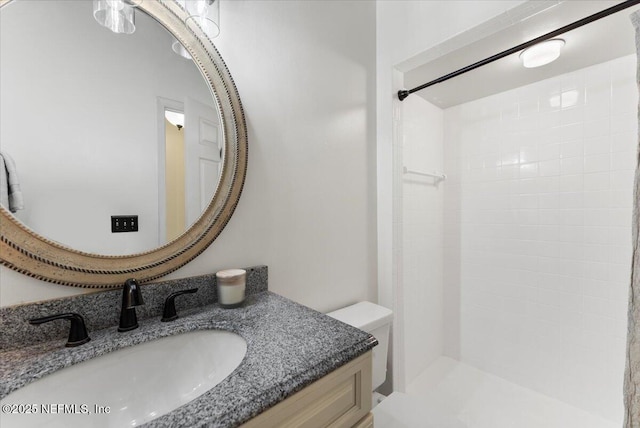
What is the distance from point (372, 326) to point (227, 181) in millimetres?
953

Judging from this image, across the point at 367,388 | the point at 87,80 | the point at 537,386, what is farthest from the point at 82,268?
the point at 537,386

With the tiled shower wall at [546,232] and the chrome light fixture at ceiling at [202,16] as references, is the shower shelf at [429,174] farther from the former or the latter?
the chrome light fixture at ceiling at [202,16]

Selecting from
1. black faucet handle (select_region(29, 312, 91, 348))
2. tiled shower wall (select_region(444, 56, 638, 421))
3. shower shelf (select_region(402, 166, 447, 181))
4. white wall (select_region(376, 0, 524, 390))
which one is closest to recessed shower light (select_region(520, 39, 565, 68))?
tiled shower wall (select_region(444, 56, 638, 421))

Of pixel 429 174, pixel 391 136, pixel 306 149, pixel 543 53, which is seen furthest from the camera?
pixel 429 174

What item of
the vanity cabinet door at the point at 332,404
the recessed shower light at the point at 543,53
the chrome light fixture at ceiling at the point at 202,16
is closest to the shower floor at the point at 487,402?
the vanity cabinet door at the point at 332,404

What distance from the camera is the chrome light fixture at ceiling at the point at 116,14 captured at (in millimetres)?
750

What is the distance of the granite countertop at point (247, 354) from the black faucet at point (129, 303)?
0.02 m

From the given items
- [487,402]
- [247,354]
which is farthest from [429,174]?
[247,354]

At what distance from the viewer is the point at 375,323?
1.30m

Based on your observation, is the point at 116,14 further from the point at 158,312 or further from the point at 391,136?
the point at 391,136

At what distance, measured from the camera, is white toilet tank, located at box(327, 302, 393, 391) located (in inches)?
50.9

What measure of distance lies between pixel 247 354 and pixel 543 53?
2012 millimetres

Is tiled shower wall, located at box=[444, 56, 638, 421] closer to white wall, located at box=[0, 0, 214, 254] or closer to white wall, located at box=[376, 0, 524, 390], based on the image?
white wall, located at box=[376, 0, 524, 390]

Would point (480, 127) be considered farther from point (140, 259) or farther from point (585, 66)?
point (140, 259)
